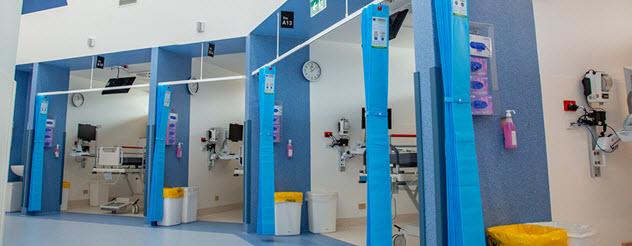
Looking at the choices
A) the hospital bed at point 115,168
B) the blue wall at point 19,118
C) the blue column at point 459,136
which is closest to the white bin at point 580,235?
the blue column at point 459,136

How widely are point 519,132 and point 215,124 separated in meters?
6.60

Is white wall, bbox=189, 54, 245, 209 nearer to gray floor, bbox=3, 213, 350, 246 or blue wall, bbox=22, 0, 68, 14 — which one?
gray floor, bbox=3, 213, 350, 246

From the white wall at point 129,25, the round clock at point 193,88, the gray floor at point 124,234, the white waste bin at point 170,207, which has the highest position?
the white wall at point 129,25

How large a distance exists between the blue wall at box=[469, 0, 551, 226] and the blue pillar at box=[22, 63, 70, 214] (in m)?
7.70

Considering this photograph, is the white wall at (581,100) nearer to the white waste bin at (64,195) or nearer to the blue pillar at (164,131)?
the blue pillar at (164,131)

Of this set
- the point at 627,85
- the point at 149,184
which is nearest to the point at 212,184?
the point at 149,184

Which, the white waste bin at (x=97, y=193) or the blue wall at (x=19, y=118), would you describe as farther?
the white waste bin at (x=97, y=193)

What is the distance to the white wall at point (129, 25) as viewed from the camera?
19.3ft

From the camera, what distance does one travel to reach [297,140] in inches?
233

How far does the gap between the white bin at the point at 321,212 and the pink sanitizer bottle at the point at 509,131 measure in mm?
3258

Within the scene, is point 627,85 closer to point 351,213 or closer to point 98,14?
point 351,213

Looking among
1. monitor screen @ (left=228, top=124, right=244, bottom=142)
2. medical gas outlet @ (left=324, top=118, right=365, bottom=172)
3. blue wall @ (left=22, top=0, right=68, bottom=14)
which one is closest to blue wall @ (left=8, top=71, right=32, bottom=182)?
monitor screen @ (left=228, top=124, right=244, bottom=142)

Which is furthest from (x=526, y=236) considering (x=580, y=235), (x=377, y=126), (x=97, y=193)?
(x=97, y=193)

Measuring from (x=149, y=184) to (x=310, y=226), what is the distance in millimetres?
2689
